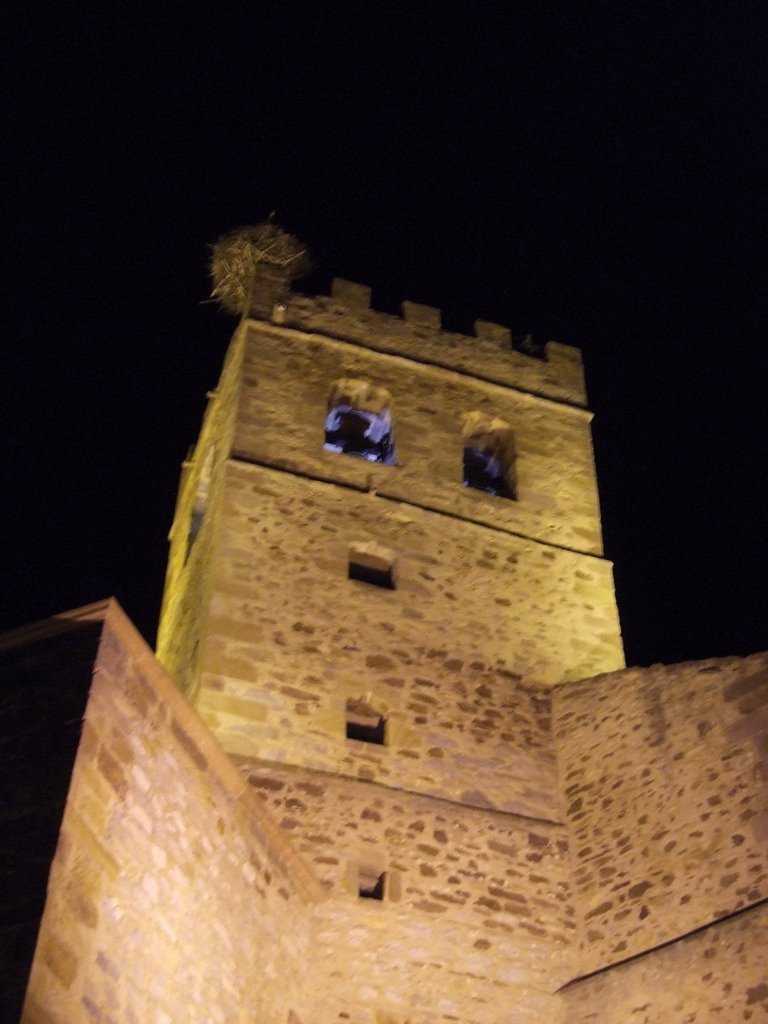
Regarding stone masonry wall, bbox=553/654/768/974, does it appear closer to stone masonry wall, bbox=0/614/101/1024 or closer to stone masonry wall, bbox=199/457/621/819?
stone masonry wall, bbox=199/457/621/819

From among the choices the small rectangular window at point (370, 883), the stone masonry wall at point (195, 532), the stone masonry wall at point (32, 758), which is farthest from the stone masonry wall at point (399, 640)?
the stone masonry wall at point (32, 758)

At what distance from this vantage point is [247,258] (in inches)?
597

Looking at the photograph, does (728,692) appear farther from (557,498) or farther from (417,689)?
(557,498)

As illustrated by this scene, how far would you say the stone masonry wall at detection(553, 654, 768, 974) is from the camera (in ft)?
30.3

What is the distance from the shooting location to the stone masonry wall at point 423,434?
12734 mm

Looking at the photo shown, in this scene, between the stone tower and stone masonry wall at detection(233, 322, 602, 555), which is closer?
the stone tower

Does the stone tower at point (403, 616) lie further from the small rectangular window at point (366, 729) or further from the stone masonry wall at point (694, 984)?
the stone masonry wall at point (694, 984)

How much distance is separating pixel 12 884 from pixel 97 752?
869 mm

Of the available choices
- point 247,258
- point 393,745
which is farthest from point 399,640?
point 247,258

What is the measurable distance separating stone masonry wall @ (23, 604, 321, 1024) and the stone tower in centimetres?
137

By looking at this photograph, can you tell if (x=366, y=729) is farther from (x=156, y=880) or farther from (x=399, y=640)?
(x=156, y=880)

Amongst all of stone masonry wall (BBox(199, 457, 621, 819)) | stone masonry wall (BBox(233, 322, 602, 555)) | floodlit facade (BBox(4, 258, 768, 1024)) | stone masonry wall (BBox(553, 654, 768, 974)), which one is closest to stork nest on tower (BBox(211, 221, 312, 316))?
floodlit facade (BBox(4, 258, 768, 1024))

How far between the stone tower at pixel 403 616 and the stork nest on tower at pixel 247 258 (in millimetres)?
785

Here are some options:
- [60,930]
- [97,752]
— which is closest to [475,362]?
[97,752]
